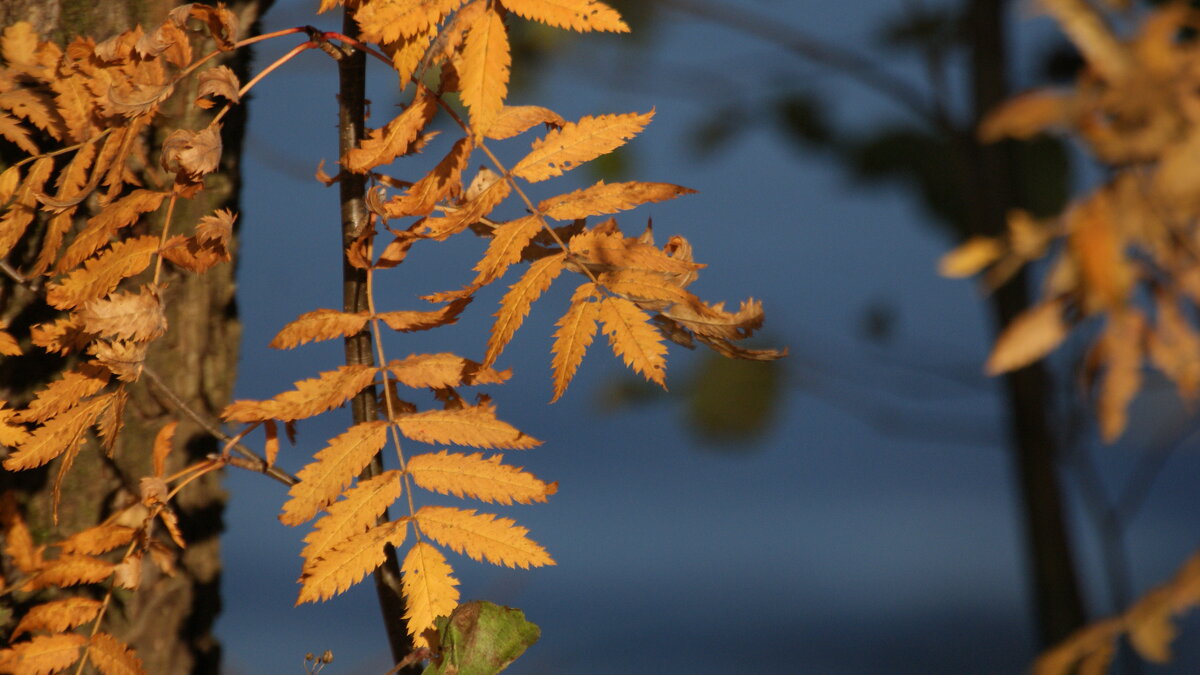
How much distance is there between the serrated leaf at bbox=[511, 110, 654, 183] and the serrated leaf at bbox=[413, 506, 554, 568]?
0.23 metres

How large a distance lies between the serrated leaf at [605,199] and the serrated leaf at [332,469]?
184 mm

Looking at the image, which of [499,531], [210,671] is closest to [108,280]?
[499,531]

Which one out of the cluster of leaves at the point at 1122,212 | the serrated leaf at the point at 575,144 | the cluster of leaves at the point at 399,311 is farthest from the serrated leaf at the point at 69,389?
the cluster of leaves at the point at 1122,212

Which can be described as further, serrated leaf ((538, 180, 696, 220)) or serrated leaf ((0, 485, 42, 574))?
serrated leaf ((0, 485, 42, 574))

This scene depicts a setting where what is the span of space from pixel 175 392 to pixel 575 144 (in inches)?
21.1

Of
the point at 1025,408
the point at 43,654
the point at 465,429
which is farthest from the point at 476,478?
the point at 1025,408

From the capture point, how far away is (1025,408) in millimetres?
2502

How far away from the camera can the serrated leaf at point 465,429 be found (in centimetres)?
60

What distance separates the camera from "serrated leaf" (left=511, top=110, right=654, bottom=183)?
23.8 inches

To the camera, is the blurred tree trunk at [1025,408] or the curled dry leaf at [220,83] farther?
the blurred tree trunk at [1025,408]

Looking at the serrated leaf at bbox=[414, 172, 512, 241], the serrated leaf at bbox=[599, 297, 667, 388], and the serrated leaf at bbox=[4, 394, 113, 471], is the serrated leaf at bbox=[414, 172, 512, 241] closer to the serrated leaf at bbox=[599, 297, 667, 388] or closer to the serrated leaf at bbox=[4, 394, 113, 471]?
the serrated leaf at bbox=[599, 297, 667, 388]

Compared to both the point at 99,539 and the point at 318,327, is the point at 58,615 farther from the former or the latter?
the point at 318,327

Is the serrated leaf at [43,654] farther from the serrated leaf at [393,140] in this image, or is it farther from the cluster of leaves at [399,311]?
the serrated leaf at [393,140]

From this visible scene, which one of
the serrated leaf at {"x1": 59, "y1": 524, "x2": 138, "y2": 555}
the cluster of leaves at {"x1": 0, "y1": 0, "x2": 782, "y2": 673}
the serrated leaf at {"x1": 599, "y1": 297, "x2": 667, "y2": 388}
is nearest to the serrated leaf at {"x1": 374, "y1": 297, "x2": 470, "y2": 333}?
the cluster of leaves at {"x1": 0, "y1": 0, "x2": 782, "y2": 673}
